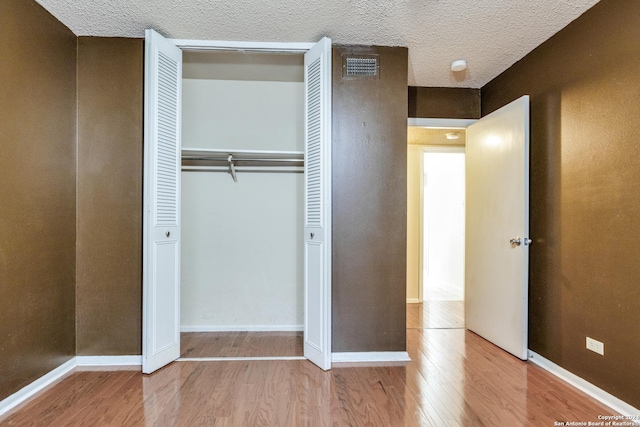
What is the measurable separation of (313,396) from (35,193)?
7.08ft

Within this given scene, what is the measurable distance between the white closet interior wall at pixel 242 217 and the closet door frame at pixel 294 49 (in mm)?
750

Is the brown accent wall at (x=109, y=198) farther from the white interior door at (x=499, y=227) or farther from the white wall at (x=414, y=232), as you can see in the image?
the white wall at (x=414, y=232)

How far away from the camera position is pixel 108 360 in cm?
258

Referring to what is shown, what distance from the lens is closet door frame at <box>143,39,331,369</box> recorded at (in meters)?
2.53

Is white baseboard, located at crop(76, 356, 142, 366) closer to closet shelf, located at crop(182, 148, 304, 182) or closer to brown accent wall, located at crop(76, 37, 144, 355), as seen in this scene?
brown accent wall, located at crop(76, 37, 144, 355)

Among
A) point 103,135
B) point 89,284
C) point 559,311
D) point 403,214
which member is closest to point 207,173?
point 103,135

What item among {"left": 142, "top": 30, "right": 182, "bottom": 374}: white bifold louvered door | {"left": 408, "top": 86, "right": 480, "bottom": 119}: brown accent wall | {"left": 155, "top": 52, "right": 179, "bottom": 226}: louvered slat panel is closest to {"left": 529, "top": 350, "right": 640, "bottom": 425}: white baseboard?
{"left": 408, "top": 86, "right": 480, "bottom": 119}: brown accent wall

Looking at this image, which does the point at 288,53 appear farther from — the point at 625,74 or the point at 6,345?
the point at 6,345

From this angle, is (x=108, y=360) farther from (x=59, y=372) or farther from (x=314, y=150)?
(x=314, y=150)

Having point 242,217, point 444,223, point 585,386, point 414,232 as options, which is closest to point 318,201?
point 242,217

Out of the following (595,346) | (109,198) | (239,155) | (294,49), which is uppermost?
(294,49)

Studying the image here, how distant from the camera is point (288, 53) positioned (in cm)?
280

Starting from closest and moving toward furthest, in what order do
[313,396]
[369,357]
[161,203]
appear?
[313,396] → [161,203] → [369,357]

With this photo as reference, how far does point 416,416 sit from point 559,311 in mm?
1383
